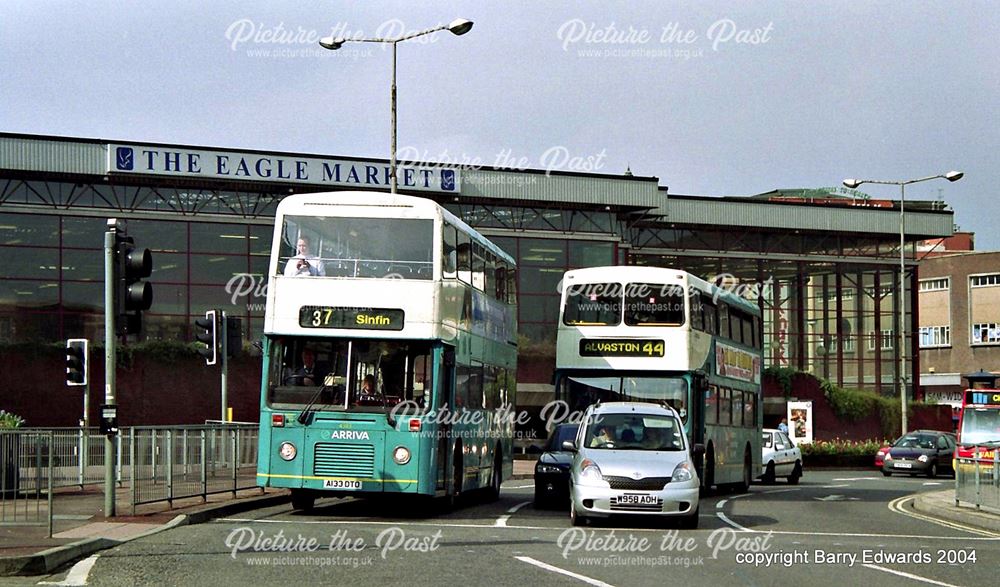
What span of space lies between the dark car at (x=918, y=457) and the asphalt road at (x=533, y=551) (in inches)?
887

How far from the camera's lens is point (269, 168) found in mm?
51438

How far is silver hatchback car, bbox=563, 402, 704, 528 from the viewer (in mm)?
18531

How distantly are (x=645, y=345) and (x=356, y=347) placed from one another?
7.82 metres

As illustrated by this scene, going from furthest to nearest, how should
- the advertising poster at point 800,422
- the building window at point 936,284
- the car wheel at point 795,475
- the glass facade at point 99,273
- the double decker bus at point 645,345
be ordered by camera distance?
the building window at point 936,284, the advertising poster at point 800,422, the glass facade at point 99,273, the car wheel at point 795,475, the double decker bus at point 645,345

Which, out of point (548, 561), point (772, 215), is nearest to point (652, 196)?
point (772, 215)

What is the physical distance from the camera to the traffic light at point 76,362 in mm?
26266

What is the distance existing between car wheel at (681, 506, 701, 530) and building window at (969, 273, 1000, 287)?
83.3m

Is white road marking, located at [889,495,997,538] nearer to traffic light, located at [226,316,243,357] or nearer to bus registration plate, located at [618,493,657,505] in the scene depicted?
bus registration plate, located at [618,493,657,505]

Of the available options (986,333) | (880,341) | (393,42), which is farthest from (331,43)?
(986,333)

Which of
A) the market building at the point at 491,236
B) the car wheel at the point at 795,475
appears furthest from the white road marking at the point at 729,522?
the market building at the point at 491,236

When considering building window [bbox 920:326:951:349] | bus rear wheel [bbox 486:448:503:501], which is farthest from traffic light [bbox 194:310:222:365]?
building window [bbox 920:326:951:349]

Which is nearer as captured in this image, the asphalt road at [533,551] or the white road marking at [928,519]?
the asphalt road at [533,551]

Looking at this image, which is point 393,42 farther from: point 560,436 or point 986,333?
point 986,333

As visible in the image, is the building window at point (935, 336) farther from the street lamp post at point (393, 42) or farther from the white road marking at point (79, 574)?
the white road marking at point (79, 574)
